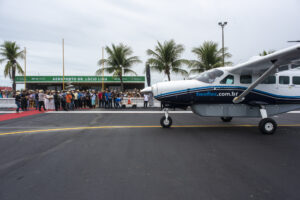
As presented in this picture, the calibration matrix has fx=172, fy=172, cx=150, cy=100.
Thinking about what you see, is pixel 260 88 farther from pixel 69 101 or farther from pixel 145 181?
pixel 69 101

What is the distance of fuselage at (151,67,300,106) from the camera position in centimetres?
629

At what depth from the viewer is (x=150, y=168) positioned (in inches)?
128

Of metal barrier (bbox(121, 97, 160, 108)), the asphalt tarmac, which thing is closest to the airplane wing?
the asphalt tarmac

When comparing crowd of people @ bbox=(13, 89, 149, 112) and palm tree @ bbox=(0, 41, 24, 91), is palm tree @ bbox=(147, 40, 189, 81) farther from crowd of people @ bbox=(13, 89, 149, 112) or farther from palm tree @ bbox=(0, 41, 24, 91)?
palm tree @ bbox=(0, 41, 24, 91)

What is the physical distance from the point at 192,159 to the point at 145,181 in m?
1.33

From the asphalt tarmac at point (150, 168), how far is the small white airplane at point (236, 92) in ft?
4.64

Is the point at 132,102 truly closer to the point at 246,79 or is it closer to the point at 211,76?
the point at 211,76

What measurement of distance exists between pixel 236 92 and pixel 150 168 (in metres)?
4.77

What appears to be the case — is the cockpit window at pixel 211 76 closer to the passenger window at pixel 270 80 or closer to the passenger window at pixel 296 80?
the passenger window at pixel 270 80

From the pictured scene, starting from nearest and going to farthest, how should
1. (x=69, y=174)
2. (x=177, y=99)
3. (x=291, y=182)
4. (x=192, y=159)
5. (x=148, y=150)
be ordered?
(x=291, y=182), (x=69, y=174), (x=192, y=159), (x=148, y=150), (x=177, y=99)

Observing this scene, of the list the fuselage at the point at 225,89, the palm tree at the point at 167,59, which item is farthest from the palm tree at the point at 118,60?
the fuselage at the point at 225,89

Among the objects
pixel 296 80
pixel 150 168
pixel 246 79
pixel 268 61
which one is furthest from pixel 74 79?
pixel 150 168

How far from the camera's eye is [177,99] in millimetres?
6277

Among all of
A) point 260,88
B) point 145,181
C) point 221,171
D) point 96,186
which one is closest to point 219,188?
point 221,171
